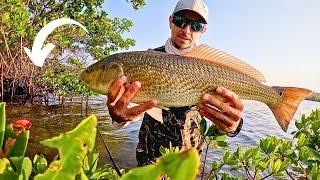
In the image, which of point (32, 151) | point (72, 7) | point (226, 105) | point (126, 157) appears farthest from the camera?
point (72, 7)

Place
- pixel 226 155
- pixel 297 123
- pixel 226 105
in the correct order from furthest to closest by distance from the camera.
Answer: pixel 297 123, pixel 226 155, pixel 226 105

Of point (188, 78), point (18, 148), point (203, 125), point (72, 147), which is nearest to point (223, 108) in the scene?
point (203, 125)

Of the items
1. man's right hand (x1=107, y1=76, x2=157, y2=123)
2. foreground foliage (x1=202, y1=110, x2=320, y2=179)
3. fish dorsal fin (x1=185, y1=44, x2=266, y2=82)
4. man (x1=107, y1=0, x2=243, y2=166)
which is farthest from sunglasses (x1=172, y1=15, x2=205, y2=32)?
foreground foliage (x1=202, y1=110, x2=320, y2=179)

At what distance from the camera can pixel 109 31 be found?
56.7 ft

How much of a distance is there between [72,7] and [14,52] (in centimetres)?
313

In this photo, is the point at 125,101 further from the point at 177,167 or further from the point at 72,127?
the point at 72,127

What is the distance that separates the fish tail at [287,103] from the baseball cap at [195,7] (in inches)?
35.6

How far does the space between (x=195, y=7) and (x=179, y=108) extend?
924 millimetres

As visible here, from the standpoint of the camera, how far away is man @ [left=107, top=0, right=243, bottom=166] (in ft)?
9.41

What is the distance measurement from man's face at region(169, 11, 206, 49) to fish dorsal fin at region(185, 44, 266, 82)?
48 centimetres

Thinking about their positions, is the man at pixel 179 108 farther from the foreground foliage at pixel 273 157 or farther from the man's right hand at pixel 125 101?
the foreground foliage at pixel 273 157

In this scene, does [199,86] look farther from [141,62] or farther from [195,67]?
[141,62]

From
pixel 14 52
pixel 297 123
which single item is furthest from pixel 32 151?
pixel 297 123

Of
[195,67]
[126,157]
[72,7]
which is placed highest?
[72,7]
